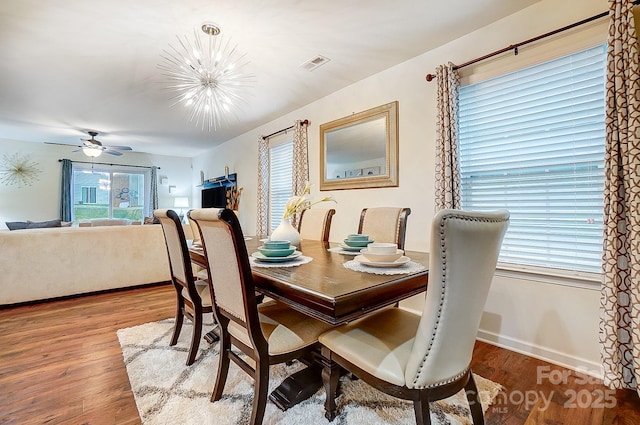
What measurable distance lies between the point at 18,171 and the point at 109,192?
1.61m

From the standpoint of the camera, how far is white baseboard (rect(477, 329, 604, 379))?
186 cm

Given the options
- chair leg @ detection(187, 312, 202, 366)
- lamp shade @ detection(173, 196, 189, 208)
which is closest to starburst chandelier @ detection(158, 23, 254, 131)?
chair leg @ detection(187, 312, 202, 366)

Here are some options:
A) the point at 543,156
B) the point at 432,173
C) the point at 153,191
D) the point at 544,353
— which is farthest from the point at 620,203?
the point at 153,191

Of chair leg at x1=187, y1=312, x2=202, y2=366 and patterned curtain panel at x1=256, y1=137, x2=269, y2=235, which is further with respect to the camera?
patterned curtain panel at x1=256, y1=137, x2=269, y2=235

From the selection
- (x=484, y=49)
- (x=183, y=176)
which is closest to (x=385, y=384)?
(x=484, y=49)

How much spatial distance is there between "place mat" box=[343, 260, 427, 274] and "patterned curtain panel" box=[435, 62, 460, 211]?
1.16 meters

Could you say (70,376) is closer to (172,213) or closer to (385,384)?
(172,213)

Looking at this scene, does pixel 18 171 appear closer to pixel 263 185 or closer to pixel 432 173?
pixel 263 185

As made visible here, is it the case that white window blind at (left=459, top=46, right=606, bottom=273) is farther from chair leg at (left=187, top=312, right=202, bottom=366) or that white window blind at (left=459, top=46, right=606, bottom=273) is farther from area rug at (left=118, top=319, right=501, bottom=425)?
chair leg at (left=187, top=312, right=202, bottom=366)

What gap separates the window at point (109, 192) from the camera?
22.5ft

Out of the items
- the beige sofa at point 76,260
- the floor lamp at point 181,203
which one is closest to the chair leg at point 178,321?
the beige sofa at point 76,260

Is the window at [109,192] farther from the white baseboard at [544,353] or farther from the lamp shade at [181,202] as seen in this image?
the white baseboard at [544,353]

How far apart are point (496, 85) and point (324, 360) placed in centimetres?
239

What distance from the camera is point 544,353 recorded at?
204 cm
